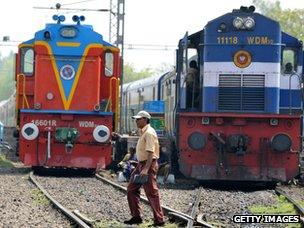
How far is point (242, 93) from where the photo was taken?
49.6ft

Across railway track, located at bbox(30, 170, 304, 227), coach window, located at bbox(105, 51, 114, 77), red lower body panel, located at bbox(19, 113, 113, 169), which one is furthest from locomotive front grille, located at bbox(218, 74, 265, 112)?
coach window, located at bbox(105, 51, 114, 77)

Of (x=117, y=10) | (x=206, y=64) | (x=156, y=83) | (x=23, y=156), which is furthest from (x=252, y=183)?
(x=117, y=10)

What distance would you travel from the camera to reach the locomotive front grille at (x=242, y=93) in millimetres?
15109

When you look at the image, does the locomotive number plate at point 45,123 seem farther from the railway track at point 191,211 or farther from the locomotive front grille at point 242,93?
the locomotive front grille at point 242,93

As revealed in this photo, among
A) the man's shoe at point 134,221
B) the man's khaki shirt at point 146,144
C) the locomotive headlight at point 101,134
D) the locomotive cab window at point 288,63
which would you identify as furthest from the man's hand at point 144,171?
the locomotive headlight at point 101,134

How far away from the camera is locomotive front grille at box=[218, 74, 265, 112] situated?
49.6 ft

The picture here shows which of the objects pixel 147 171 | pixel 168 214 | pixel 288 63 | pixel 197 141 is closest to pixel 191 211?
pixel 168 214

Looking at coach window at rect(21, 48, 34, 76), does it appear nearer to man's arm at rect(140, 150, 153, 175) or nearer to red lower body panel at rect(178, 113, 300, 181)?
red lower body panel at rect(178, 113, 300, 181)

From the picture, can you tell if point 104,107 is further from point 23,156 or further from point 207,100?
point 207,100

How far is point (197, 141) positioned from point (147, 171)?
526 cm

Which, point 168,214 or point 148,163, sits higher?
point 148,163

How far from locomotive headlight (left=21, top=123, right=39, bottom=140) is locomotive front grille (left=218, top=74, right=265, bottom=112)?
181 inches

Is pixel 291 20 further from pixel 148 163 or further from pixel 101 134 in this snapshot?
pixel 148 163

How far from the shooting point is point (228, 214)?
1066cm
